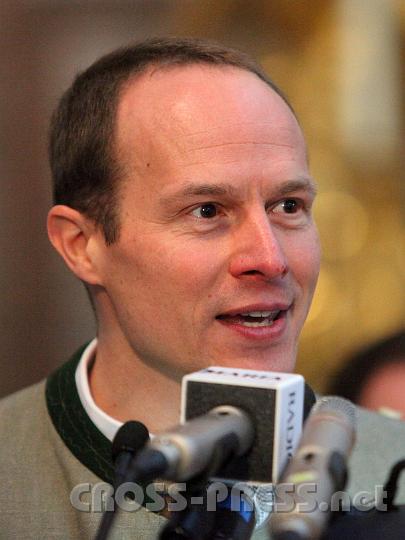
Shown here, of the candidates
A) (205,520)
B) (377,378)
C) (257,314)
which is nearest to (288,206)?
(257,314)

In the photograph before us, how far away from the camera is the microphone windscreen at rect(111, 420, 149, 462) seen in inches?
52.7

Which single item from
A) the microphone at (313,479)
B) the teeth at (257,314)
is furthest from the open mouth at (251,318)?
the microphone at (313,479)

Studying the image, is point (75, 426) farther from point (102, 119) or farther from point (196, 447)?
point (196, 447)

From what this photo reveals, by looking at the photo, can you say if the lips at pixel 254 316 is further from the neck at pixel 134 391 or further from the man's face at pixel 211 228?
the neck at pixel 134 391

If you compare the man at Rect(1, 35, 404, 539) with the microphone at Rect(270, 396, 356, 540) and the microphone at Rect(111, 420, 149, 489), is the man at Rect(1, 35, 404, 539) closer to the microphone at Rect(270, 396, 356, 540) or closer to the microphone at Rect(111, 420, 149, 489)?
the microphone at Rect(111, 420, 149, 489)

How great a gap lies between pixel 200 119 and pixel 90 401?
66 centimetres

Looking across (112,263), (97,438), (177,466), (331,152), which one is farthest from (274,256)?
(331,152)

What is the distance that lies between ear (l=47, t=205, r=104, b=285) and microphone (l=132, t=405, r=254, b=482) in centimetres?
92

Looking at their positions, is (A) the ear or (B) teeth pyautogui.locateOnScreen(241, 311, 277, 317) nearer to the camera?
(B) teeth pyautogui.locateOnScreen(241, 311, 277, 317)

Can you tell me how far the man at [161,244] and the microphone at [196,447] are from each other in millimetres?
616

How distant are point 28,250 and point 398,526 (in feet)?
12.9

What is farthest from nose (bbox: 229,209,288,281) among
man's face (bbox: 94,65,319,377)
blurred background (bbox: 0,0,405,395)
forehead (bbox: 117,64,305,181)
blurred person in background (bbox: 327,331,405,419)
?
blurred background (bbox: 0,0,405,395)

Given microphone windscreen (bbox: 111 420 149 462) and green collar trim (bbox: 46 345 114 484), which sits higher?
microphone windscreen (bbox: 111 420 149 462)

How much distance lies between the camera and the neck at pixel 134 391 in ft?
6.92
